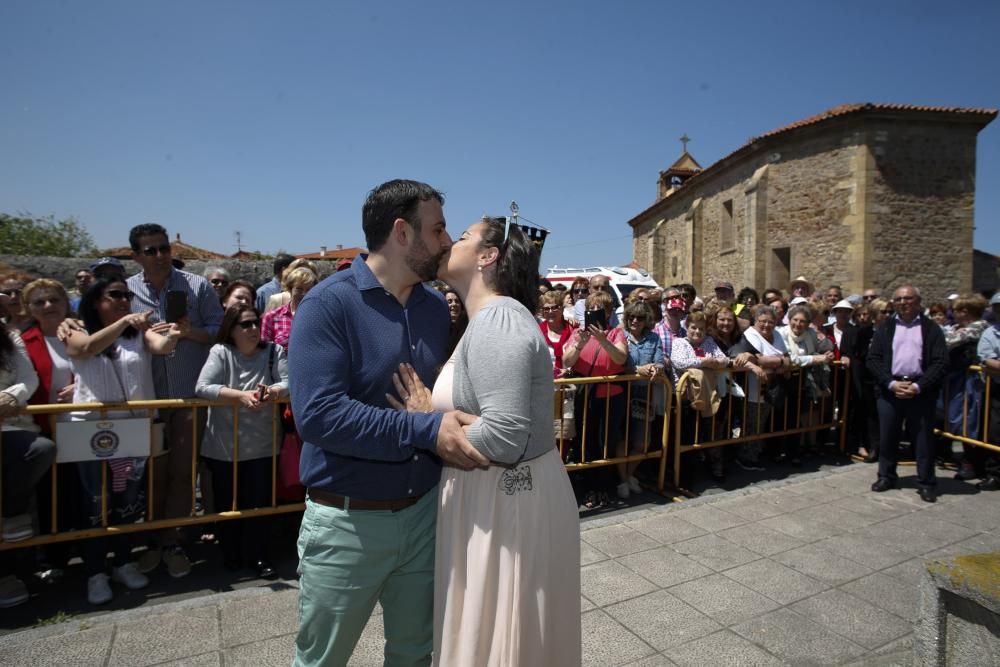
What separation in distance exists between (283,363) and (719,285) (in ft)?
22.1

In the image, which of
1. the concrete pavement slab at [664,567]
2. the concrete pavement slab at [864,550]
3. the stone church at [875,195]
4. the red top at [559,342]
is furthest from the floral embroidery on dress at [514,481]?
the stone church at [875,195]

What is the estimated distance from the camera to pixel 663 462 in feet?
18.4

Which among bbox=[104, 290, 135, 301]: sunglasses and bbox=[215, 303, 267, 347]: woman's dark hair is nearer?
bbox=[104, 290, 135, 301]: sunglasses

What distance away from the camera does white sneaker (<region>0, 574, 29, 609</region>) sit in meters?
3.42

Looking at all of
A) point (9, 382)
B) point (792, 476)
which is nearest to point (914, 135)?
point (792, 476)

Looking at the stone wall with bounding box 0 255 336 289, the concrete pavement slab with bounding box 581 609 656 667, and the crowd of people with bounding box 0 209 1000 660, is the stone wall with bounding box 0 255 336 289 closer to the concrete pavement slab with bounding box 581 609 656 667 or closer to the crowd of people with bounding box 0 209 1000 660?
the crowd of people with bounding box 0 209 1000 660

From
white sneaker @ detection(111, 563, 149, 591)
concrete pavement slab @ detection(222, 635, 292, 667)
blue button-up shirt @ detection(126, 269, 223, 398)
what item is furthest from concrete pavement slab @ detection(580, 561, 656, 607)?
blue button-up shirt @ detection(126, 269, 223, 398)

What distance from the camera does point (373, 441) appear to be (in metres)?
1.73

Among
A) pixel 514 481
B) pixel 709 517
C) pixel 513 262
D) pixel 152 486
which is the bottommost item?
pixel 709 517

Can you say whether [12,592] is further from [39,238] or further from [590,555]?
[39,238]

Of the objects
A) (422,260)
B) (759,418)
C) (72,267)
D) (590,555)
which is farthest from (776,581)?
(72,267)

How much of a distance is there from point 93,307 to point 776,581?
473cm

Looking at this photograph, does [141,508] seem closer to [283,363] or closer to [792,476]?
[283,363]

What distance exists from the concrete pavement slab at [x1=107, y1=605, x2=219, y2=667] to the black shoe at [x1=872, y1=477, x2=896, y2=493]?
5.76m
